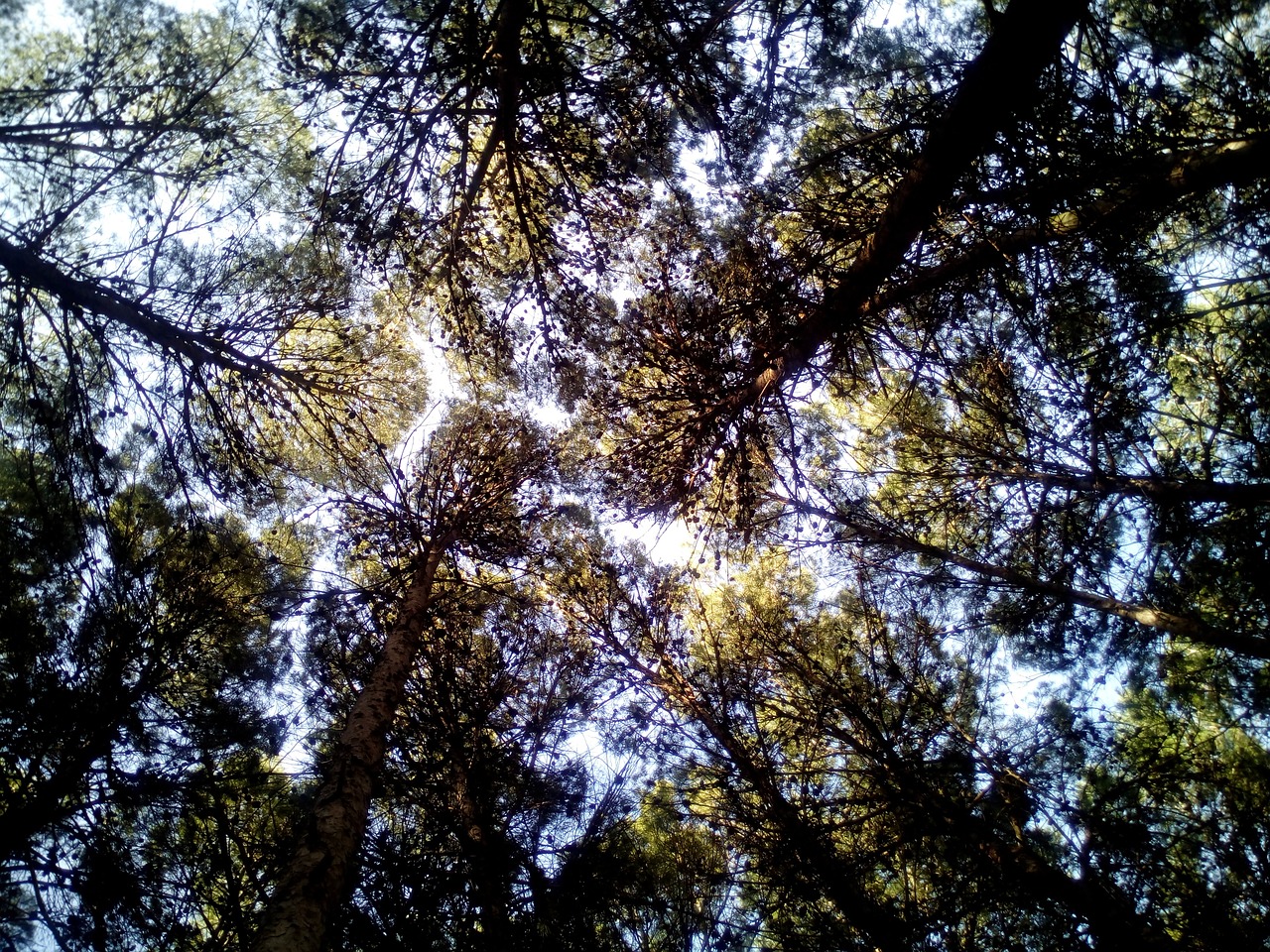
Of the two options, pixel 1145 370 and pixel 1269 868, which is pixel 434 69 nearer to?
pixel 1145 370

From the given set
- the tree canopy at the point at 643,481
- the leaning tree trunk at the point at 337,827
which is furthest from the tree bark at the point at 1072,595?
the leaning tree trunk at the point at 337,827

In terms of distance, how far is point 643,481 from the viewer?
618 centimetres

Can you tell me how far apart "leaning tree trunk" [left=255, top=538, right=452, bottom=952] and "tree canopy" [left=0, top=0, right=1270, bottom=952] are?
0.11 ft

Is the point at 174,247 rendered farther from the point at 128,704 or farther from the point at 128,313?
the point at 128,704

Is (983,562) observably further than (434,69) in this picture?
Yes

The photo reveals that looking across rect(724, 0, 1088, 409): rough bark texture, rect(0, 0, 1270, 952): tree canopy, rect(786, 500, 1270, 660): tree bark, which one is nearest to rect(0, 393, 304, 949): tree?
rect(0, 0, 1270, 952): tree canopy

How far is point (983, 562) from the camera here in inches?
297

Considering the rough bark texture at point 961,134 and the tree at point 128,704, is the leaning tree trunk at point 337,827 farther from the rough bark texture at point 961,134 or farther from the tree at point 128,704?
the rough bark texture at point 961,134

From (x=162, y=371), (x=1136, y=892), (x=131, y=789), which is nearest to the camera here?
(x=1136, y=892)

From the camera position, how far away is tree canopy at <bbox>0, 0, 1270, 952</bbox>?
14.9 ft

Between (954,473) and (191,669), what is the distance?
31.2 ft

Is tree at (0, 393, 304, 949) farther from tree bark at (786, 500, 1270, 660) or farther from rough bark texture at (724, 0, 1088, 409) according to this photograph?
tree bark at (786, 500, 1270, 660)

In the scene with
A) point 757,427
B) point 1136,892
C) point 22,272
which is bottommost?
point 1136,892

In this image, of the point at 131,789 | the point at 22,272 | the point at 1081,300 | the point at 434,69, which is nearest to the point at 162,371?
the point at 22,272
